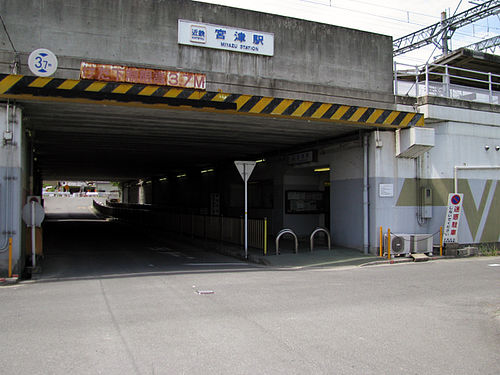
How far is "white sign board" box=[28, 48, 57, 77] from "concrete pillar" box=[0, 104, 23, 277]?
3.56 feet

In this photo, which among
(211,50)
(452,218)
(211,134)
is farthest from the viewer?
(211,134)

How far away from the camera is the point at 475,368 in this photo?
15.7ft

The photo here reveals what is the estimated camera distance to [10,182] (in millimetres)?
10609

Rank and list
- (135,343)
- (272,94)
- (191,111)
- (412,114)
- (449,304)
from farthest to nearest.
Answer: (412,114) → (272,94) → (191,111) → (449,304) → (135,343)

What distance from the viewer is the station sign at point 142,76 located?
36.2ft

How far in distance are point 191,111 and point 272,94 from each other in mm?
2480

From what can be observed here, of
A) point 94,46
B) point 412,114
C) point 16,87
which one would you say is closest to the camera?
point 16,87

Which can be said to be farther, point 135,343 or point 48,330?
point 48,330

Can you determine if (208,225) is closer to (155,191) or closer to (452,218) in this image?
(452,218)

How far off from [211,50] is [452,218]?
950cm

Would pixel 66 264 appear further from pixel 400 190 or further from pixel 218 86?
pixel 400 190

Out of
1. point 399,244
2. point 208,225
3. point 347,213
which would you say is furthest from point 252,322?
point 208,225

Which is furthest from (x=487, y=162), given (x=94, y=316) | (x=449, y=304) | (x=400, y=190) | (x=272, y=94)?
(x=94, y=316)

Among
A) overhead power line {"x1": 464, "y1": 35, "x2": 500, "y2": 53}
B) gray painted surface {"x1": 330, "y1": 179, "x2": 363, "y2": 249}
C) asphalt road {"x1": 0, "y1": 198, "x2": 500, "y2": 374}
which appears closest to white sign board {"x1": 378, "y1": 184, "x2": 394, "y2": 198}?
gray painted surface {"x1": 330, "y1": 179, "x2": 363, "y2": 249}
